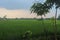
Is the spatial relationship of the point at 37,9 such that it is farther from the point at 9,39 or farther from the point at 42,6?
the point at 9,39

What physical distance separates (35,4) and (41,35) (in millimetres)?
3621

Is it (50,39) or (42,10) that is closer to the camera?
(42,10)

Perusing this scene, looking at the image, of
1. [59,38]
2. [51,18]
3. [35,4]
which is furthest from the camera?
[59,38]

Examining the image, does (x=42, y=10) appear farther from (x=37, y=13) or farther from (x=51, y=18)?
(x=51, y=18)

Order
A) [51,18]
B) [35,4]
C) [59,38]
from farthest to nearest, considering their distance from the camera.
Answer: [59,38] → [51,18] → [35,4]

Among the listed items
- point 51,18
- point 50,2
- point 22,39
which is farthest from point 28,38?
point 50,2

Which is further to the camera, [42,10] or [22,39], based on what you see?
[22,39]

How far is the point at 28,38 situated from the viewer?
14.7 metres

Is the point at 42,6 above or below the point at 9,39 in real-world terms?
above

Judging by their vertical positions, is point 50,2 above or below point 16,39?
above

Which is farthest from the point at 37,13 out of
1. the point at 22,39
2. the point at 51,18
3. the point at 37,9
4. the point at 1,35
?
the point at 1,35

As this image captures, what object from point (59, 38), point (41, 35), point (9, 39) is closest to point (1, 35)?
point (9, 39)

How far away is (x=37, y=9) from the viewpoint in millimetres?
13234

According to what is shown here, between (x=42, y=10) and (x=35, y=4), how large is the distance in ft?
1.61
